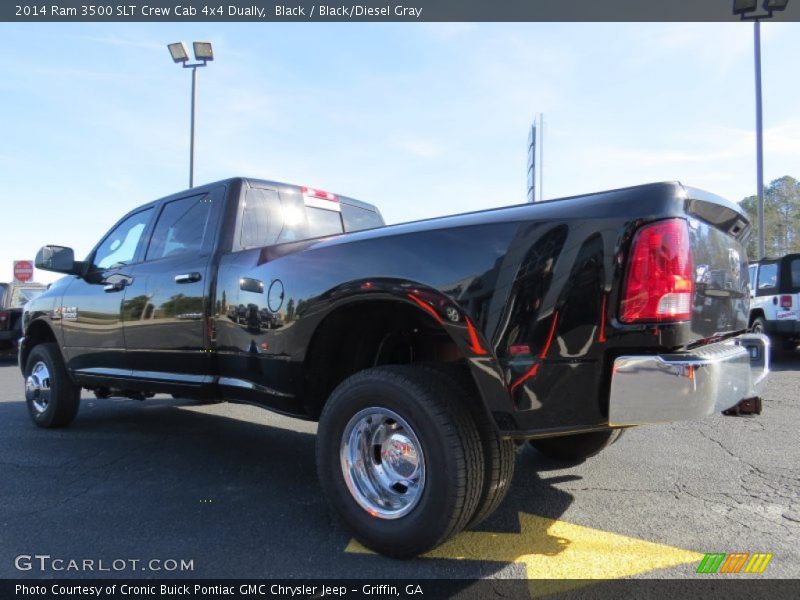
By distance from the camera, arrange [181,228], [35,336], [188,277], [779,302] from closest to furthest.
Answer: [188,277] < [181,228] < [35,336] < [779,302]

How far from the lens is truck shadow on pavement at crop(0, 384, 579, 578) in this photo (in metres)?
2.60

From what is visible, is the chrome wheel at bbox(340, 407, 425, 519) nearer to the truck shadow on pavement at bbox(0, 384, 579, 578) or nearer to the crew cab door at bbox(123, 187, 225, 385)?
the truck shadow on pavement at bbox(0, 384, 579, 578)

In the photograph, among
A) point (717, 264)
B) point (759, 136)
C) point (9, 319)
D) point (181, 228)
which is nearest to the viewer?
point (717, 264)

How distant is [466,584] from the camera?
2.38 m

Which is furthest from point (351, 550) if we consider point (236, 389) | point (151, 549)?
point (236, 389)

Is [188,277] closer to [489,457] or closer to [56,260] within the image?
[56,260]

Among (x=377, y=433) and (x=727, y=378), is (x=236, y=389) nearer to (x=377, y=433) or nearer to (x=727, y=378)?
(x=377, y=433)

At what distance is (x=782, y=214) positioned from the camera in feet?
185

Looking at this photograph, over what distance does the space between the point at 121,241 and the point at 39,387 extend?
1.72 metres

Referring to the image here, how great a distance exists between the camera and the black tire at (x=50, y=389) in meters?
5.14

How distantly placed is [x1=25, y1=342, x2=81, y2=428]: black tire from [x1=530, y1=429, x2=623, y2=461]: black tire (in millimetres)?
4043

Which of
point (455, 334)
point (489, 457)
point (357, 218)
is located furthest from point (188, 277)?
point (489, 457)

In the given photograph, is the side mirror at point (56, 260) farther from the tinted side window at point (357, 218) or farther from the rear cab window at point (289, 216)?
the tinted side window at point (357, 218)

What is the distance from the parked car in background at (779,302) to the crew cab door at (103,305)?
33.2 ft
